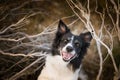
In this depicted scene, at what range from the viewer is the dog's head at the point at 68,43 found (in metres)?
2.46

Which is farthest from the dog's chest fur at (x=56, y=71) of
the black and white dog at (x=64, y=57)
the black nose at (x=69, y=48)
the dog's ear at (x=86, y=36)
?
the dog's ear at (x=86, y=36)

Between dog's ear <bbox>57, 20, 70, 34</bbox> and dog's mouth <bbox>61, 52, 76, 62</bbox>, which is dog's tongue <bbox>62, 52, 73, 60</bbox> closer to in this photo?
dog's mouth <bbox>61, 52, 76, 62</bbox>

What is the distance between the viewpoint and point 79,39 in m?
2.57

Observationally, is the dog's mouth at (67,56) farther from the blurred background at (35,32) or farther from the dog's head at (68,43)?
the blurred background at (35,32)

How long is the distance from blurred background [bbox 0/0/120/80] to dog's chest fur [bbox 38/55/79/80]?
0.08 metres

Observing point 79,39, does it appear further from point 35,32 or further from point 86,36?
point 35,32

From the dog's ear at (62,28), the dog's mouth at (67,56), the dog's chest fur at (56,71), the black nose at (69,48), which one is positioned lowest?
the dog's chest fur at (56,71)

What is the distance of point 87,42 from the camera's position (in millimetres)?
2652

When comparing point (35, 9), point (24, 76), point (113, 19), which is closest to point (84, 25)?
point (113, 19)

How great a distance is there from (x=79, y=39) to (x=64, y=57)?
222 mm

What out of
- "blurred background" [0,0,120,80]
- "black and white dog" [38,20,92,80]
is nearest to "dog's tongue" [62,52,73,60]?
"black and white dog" [38,20,92,80]

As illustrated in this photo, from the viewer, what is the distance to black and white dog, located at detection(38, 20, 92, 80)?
250 cm

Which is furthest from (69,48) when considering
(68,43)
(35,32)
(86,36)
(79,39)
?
(35,32)

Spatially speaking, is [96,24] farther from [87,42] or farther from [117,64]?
[117,64]
